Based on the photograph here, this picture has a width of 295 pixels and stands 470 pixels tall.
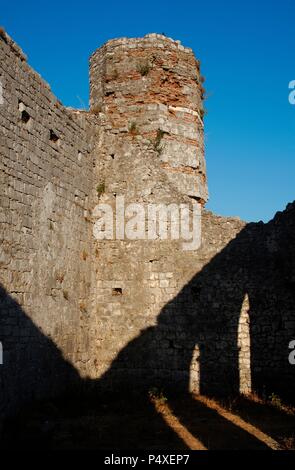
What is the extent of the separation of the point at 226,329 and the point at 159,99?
610 centimetres

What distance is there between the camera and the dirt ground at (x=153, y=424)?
22.3ft

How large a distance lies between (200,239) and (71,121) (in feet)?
13.0

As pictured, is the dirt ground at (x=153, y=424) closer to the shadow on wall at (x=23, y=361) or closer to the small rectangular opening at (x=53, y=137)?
the shadow on wall at (x=23, y=361)

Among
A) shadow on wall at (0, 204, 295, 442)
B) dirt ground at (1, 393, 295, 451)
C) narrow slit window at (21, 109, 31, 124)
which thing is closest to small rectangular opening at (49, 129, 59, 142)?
narrow slit window at (21, 109, 31, 124)

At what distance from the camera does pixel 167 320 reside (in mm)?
10438

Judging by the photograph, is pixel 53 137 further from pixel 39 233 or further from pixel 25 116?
pixel 39 233

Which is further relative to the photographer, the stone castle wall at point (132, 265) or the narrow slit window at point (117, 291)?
the narrow slit window at point (117, 291)

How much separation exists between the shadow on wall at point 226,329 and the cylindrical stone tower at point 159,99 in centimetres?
257

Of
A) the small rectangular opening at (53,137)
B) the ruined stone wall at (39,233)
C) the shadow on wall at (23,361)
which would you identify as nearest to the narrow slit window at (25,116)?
the ruined stone wall at (39,233)

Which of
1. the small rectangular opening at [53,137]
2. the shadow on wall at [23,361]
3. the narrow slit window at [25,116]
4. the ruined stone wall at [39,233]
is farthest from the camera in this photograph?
the small rectangular opening at [53,137]

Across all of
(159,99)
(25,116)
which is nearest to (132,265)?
(25,116)

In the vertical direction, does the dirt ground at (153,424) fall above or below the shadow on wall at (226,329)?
below

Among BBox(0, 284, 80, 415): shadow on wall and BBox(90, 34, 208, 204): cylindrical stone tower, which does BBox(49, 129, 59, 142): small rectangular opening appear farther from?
BBox(0, 284, 80, 415): shadow on wall
